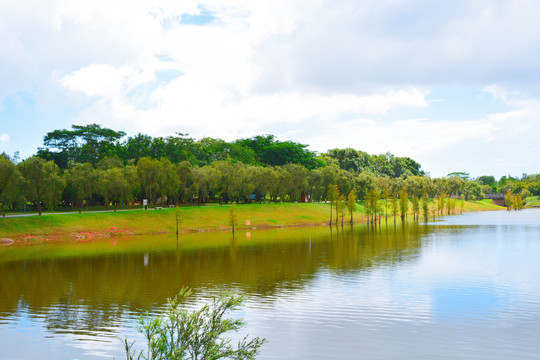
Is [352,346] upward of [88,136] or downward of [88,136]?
downward

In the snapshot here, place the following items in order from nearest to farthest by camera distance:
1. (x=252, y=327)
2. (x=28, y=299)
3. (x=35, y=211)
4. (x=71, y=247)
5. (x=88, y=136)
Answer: (x=252, y=327) → (x=28, y=299) → (x=71, y=247) → (x=35, y=211) → (x=88, y=136)

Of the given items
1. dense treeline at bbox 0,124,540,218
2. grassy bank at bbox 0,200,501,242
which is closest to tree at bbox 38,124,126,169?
dense treeline at bbox 0,124,540,218

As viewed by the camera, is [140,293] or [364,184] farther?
[364,184]

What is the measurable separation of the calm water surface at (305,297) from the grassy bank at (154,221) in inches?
491

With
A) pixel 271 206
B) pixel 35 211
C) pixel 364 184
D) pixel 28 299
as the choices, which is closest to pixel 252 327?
pixel 28 299

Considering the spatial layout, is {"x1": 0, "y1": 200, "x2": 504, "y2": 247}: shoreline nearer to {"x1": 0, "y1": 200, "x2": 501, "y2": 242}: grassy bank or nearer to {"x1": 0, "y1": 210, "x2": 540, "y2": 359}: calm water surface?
{"x1": 0, "y1": 200, "x2": 501, "y2": 242}: grassy bank

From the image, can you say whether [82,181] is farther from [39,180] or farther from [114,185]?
[39,180]

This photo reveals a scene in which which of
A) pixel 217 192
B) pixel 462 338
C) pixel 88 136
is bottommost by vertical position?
pixel 462 338

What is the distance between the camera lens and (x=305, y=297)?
2972 centimetres

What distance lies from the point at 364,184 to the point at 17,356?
133589mm

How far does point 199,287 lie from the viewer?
3328cm

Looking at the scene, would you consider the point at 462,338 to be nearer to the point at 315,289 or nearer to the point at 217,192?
the point at 315,289

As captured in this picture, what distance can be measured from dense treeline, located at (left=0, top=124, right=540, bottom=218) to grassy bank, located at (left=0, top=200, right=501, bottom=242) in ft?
16.7

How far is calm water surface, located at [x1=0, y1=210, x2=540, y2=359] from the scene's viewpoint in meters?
20.3
